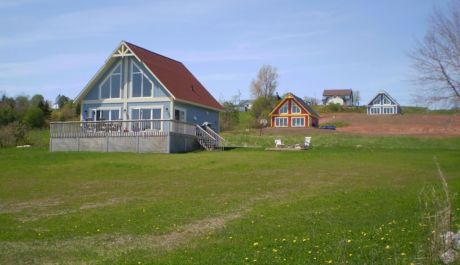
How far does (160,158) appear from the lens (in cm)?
2766

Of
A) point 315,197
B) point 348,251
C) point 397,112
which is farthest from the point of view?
point 397,112

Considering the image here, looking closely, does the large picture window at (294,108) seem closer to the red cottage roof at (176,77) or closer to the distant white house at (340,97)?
the red cottage roof at (176,77)

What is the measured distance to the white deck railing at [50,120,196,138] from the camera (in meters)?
32.2

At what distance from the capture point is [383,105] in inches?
3999

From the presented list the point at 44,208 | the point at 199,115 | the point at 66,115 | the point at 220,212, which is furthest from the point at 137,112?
the point at 66,115

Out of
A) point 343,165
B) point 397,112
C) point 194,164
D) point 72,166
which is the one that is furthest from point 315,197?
point 397,112

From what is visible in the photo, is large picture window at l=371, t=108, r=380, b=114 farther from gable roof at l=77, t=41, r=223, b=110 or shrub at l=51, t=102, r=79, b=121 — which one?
gable roof at l=77, t=41, r=223, b=110

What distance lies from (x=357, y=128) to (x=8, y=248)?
6761 cm

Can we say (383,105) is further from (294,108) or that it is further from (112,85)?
(112,85)

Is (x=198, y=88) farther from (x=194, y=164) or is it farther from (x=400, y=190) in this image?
(x=400, y=190)

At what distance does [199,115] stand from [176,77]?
3432mm

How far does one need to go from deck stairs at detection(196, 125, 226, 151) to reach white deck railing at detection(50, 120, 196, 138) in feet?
1.95

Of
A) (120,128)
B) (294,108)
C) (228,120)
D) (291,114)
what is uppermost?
(294,108)

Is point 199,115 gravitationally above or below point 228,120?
below
